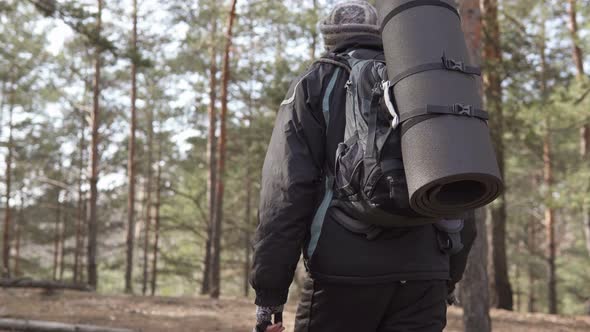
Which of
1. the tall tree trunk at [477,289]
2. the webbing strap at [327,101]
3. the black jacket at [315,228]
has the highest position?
the webbing strap at [327,101]

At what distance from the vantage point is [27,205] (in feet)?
94.2

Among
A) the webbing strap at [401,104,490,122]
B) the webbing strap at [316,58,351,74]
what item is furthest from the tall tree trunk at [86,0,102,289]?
the webbing strap at [401,104,490,122]

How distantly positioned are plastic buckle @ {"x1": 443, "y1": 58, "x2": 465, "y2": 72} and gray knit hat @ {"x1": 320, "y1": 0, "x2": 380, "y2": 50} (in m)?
0.57

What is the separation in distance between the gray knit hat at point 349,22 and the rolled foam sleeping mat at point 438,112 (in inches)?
13.9

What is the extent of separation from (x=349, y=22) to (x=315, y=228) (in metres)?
0.88

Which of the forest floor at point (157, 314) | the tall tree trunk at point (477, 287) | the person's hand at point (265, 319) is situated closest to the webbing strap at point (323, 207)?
the person's hand at point (265, 319)

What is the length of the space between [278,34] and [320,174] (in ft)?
45.0

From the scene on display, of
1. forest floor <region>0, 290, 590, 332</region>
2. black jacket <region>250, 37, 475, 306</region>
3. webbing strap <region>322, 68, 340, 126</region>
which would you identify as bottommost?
forest floor <region>0, 290, 590, 332</region>

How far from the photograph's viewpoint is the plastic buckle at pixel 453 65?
186 centimetres

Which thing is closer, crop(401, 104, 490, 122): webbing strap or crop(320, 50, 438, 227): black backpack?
crop(401, 104, 490, 122): webbing strap

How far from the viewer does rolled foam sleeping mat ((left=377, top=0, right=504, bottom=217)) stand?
69.0 inches

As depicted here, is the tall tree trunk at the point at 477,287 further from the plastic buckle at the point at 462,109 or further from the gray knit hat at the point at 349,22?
the plastic buckle at the point at 462,109

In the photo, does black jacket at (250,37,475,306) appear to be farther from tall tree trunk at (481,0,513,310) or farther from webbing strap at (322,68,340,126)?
tall tree trunk at (481,0,513,310)

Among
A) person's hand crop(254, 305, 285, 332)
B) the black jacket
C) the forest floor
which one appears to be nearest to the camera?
the black jacket
